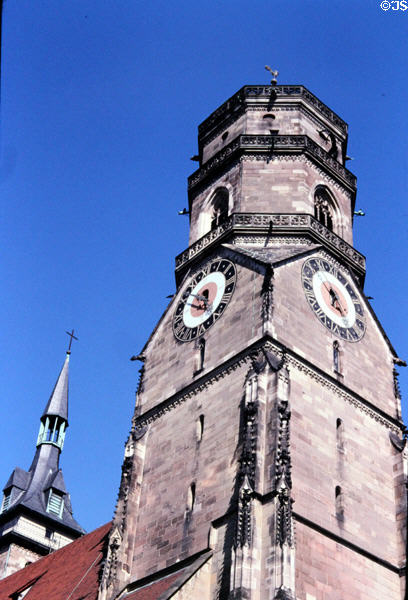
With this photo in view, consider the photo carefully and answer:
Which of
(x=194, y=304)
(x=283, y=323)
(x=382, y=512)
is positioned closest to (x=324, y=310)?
(x=283, y=323)

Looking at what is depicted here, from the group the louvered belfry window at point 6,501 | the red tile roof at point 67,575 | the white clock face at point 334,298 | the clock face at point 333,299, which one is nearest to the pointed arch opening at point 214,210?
the clock face at point 333,299

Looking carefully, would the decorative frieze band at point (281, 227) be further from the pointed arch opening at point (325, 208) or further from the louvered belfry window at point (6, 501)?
the louvered belfry window at point (6, 501)

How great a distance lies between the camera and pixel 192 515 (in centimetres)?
1683

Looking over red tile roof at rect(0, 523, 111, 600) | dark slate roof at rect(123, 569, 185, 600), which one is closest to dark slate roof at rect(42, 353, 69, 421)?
red tile roof at rect(0, 523, 111, 600)

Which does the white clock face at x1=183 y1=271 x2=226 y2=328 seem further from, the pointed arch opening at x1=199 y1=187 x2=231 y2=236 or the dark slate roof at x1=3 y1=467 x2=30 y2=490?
the dark slate roof at x1=3 y1=467 x2=30 y2=490

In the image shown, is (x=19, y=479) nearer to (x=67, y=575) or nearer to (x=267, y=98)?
(x=67, y=575)

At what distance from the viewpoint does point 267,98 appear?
24.6 m

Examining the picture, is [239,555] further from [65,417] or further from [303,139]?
[65,417]

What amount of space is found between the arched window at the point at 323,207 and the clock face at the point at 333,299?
217 cm

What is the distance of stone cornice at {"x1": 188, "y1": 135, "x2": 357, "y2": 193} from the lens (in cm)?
2305

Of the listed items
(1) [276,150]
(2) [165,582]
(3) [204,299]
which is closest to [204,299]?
(3) [204,299]

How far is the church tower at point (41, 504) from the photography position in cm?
3191

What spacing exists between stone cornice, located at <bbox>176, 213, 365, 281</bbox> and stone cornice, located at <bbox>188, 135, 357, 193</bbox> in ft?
8.12

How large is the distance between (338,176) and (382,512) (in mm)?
10187
